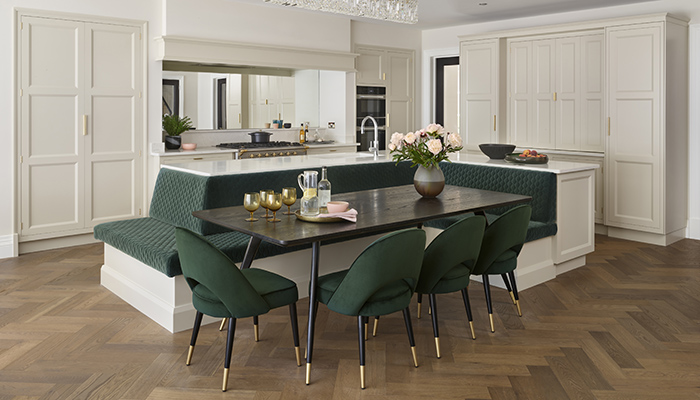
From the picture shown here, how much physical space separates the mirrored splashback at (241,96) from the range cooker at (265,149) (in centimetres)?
42

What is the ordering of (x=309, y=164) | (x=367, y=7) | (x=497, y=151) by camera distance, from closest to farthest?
(x=367, y=7) → (x=309, y=164) → (x=497, y=151)

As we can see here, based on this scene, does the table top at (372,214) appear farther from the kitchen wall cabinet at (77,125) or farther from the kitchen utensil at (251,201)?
the kitchen wall cabinet at (77,125)

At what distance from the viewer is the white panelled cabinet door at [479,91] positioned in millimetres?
7367

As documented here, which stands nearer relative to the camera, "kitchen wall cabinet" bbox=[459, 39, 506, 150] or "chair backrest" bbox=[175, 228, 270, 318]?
"chair backrest" bbox=[175, 228, 270, 318]

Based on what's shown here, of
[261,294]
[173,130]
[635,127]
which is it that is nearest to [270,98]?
[173,130]

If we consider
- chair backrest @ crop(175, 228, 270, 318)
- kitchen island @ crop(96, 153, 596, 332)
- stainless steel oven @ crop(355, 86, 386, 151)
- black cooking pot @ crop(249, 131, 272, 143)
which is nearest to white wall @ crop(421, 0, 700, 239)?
stainless steel oven @ crop(355, 86, 386, 151)

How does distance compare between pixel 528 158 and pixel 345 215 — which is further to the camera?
pixel 528 158

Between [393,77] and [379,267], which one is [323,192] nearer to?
[379,267]

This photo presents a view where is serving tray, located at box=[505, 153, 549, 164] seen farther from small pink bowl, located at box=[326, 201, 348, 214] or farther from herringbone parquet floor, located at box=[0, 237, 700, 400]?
small pink bowl, located at box=[326, 201, 348, 214]

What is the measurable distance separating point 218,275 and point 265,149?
430cm

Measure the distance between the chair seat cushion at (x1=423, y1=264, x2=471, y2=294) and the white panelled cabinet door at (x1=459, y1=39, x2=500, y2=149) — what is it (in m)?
4.48

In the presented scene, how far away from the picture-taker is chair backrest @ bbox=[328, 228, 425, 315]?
2672 millimetres

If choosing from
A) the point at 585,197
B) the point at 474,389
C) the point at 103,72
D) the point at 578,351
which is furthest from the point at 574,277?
the point at 103,72

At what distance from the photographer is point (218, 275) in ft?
8.84
